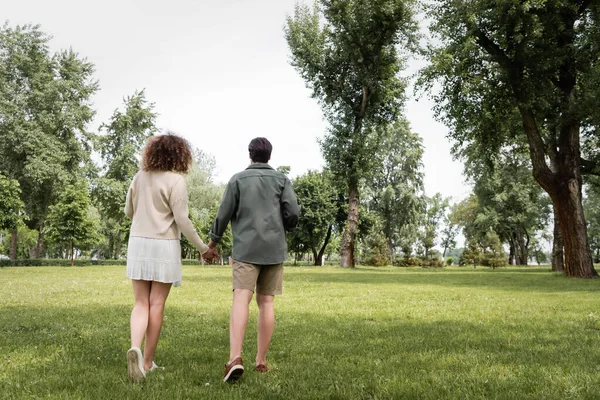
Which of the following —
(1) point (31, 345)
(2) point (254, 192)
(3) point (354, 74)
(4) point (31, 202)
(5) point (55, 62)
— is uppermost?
(5) point (55, 62)

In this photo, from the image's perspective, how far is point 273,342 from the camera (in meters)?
6.96

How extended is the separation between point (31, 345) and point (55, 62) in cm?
4830

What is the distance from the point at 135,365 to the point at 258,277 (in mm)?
1503

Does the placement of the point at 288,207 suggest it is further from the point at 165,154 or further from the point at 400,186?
the point at 400,186

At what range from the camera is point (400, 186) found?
6241cm

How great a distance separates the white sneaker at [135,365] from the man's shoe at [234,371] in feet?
2.71

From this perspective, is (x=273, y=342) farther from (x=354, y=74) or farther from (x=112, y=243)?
(x=112, y=243)

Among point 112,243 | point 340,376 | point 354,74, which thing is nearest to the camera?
point 340,376

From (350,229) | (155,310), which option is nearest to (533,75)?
(350,229)

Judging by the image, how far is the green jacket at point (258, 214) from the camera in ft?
16.5

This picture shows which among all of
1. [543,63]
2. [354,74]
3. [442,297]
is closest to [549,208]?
[354,74]

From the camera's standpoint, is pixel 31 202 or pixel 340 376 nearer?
pixel 340 376

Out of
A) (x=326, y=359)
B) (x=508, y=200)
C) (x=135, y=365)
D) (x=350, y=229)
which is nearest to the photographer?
(x=135, y=365)

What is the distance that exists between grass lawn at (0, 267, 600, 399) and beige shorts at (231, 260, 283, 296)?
902mm
